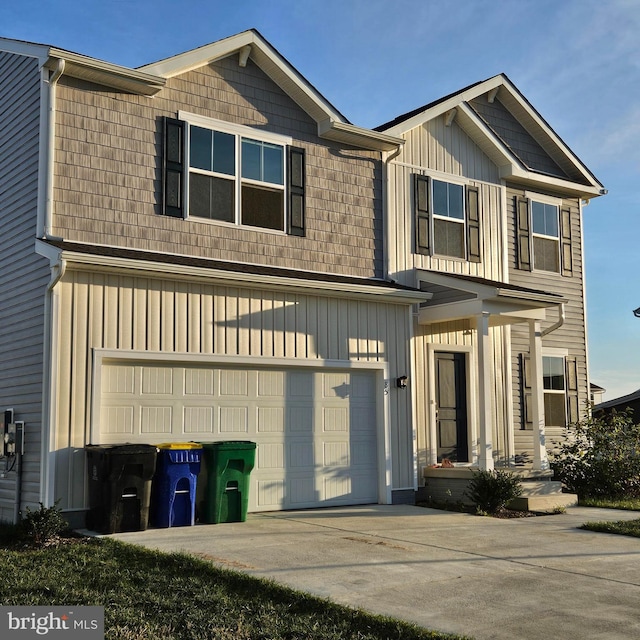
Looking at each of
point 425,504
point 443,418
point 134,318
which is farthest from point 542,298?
point 134,318

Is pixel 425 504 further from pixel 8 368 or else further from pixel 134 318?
pixel 8 368

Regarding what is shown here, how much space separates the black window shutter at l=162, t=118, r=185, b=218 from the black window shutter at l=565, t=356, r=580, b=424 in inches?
351

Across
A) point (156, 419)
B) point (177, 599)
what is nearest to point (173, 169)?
point (156, 419)

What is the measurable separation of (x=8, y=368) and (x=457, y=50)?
26.3 ft

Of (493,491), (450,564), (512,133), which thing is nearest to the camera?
(450,564)

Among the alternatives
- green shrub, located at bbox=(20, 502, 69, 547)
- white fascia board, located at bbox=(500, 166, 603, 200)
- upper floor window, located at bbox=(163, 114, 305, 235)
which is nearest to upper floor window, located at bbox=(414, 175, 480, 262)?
white fascia board, located at bbox=(500, 166, 603, 200)

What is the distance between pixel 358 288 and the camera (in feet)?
42.3

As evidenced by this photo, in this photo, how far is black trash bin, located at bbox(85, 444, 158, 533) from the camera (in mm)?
9742

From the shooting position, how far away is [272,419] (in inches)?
479

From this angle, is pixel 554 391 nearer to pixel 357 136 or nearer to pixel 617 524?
pixel 617 524

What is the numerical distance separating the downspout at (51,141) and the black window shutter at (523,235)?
9.11m

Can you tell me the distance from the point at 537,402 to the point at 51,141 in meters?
8.71

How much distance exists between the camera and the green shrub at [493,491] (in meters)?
12.5

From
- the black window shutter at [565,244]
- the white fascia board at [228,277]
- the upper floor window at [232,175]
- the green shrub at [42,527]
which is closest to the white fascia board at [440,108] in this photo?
the upper floor window at [232,175]
